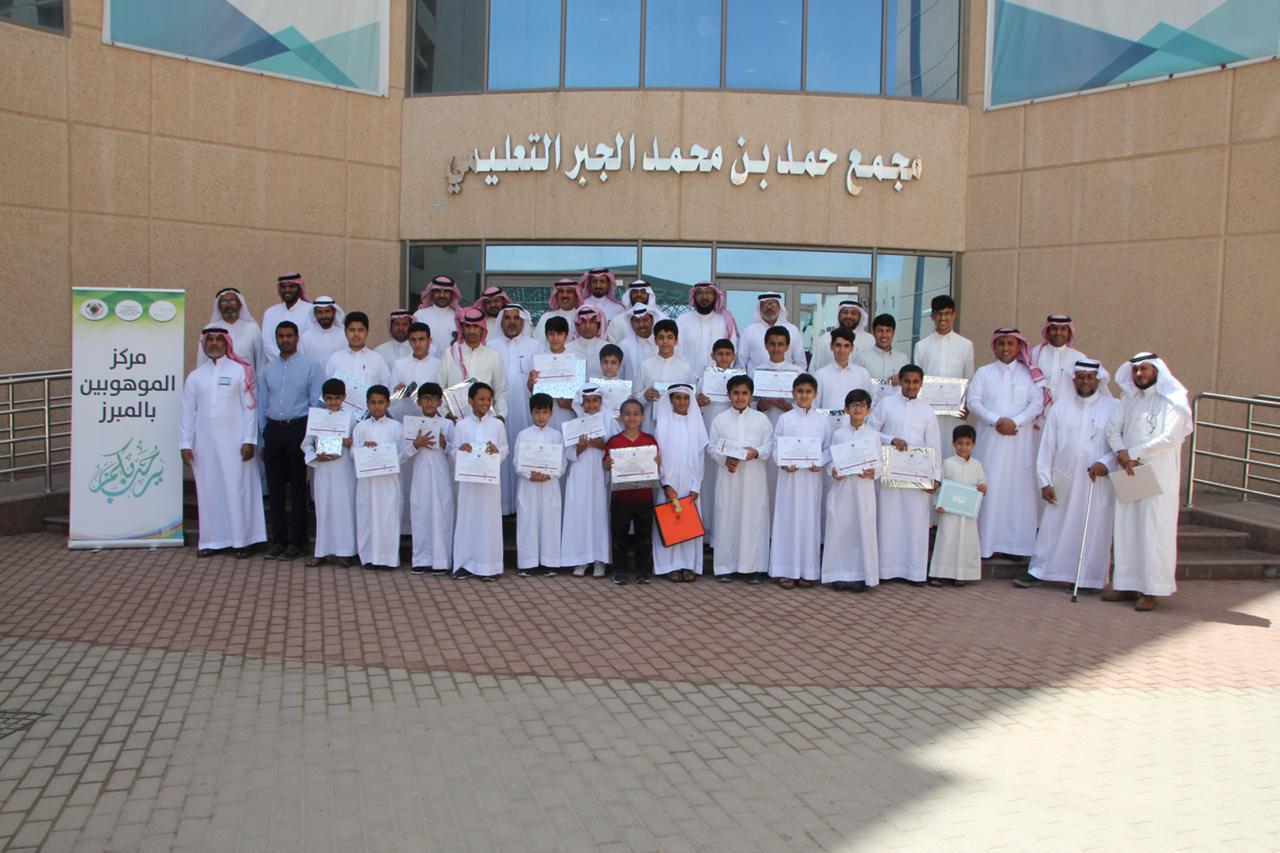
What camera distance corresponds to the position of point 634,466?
305 inches

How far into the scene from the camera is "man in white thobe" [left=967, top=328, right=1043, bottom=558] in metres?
8.52

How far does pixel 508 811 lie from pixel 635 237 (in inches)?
380

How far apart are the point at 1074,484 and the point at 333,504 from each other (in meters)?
6.10

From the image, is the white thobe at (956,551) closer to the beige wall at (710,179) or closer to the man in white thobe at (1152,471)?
the man in white thobe at (1152,471)

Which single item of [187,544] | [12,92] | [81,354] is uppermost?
[12,92]

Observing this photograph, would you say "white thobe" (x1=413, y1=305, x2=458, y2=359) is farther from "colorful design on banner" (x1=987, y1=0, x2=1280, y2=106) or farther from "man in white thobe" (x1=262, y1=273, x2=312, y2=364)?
"colorful design on banner" (x1=987, y1=0, x2=1280, y2=106)

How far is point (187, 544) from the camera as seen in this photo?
8812mm

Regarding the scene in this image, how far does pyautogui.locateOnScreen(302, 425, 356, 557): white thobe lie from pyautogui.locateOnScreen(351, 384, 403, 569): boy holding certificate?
0.11 m

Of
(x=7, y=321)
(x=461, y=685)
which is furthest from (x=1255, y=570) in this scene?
(x=7, y=321)

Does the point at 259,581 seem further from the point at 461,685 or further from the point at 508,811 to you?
the point at 508,811

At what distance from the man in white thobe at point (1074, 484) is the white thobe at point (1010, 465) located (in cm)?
31

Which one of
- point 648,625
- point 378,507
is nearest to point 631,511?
point 648,625

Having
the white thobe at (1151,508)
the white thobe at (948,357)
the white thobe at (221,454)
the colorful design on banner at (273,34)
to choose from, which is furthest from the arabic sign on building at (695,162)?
the white thobe at (1151,508)

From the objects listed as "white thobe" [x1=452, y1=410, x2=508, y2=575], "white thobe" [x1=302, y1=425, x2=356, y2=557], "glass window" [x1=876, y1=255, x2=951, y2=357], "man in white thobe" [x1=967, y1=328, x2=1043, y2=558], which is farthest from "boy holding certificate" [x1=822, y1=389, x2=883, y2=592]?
"glass window" [x1=876, y1=255, x2=951, y2=357]
